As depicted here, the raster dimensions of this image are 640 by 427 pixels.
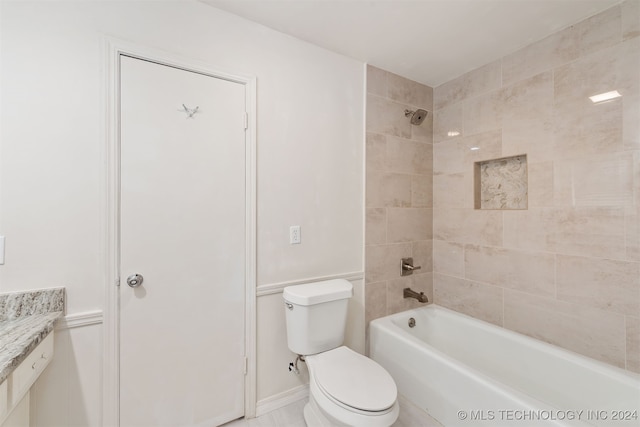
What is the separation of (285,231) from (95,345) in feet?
3.56

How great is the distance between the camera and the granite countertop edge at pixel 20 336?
33.6 inches

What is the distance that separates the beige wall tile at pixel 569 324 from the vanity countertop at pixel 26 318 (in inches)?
100

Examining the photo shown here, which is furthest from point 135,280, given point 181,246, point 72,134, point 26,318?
point 72,134

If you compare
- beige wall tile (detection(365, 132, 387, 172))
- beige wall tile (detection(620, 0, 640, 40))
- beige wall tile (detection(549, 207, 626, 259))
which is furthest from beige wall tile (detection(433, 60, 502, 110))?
beige wall tile (detection(549, 207, 626, 259))

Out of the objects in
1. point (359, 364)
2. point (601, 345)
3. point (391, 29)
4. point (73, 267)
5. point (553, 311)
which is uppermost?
point (391, 29)

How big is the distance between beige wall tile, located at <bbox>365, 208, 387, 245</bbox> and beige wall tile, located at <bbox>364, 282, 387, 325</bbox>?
34 cm

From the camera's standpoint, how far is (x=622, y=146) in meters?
1.44

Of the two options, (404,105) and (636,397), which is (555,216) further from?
(404,105)

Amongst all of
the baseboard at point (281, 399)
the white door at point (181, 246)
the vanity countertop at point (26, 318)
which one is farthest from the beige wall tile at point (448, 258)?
the vanity countertop at point (26, 318)

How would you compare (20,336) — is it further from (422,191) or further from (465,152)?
(465,152)

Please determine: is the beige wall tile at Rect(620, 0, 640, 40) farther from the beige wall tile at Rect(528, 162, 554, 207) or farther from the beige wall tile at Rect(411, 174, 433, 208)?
the beige wall tile at Rect(411, 174, 433, 208)

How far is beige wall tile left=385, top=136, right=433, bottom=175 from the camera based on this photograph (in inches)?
85.6

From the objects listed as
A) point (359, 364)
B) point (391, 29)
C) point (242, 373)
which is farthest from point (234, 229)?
point (391, 29)

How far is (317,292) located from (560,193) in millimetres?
1611
